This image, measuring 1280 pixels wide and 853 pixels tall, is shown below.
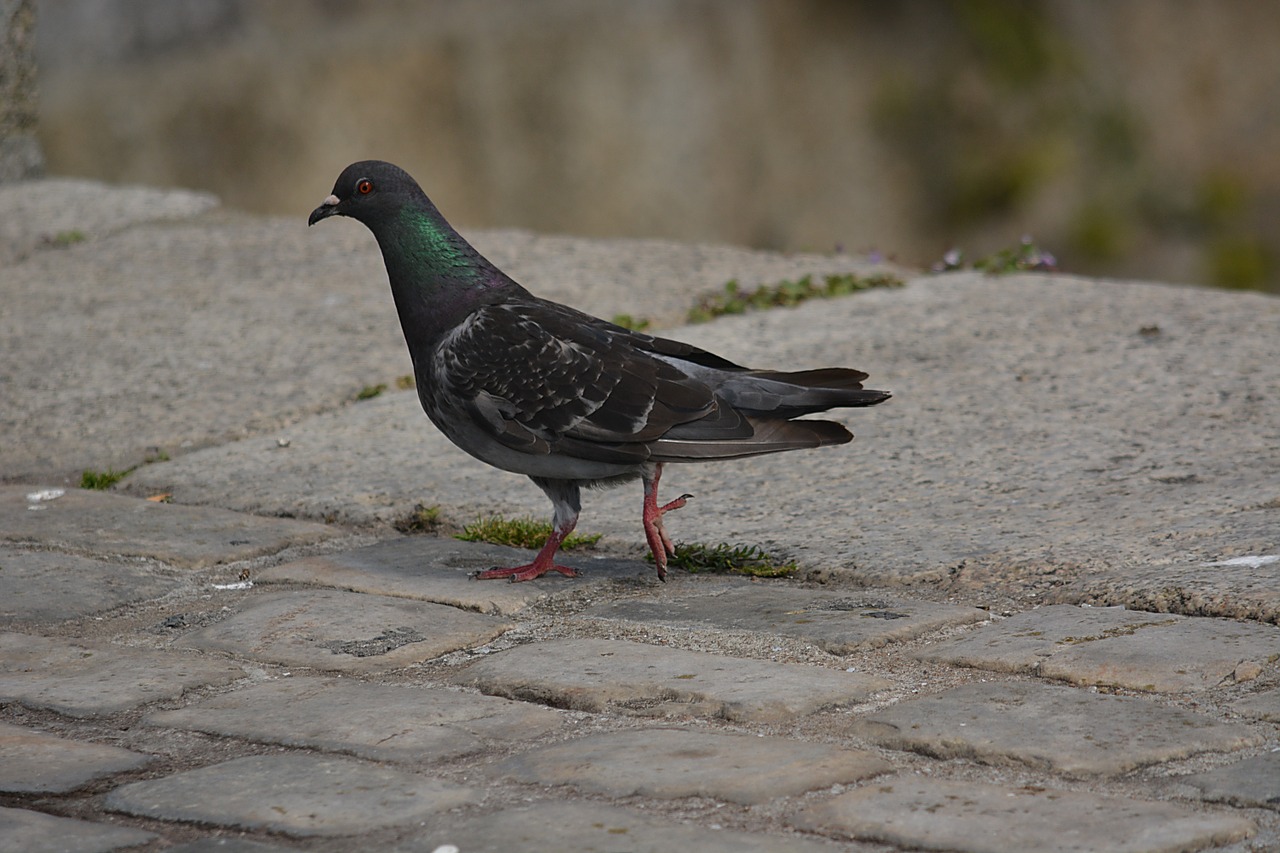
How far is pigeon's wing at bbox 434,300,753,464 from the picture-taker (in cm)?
382

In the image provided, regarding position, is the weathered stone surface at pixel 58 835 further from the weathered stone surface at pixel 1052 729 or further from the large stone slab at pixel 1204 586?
the large stone slab at pixel 1204 586

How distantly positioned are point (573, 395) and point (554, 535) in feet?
1.19

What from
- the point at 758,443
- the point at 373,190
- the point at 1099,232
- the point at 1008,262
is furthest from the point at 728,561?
the point at 1099,232

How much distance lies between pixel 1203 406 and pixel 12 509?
3528 millimetres

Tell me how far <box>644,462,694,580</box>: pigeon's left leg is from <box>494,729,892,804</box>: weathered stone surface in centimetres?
109

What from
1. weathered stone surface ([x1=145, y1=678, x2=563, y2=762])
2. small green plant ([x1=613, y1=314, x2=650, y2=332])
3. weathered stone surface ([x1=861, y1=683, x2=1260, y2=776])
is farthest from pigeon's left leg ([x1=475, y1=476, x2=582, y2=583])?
small green plant ([x1=613, y1=314, x2=650, y2=332])

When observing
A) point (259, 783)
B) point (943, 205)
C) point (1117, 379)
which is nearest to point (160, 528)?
point (259, 783)

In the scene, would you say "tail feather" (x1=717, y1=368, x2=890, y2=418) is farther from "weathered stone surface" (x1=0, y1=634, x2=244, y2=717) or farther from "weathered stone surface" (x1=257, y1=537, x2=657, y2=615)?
"weathered stone surface" (x1=0, y1=634, x2=244, y2=717)

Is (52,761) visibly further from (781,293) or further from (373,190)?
(781,293)

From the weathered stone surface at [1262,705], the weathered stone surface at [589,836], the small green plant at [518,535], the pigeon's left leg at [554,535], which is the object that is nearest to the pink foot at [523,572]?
the pigeon's left leg at [554,535]

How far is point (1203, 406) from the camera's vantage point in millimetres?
4605

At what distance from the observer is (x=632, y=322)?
19.1ft

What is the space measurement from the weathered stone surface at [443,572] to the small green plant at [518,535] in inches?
1.5

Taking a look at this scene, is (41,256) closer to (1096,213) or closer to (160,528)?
(160,528)
